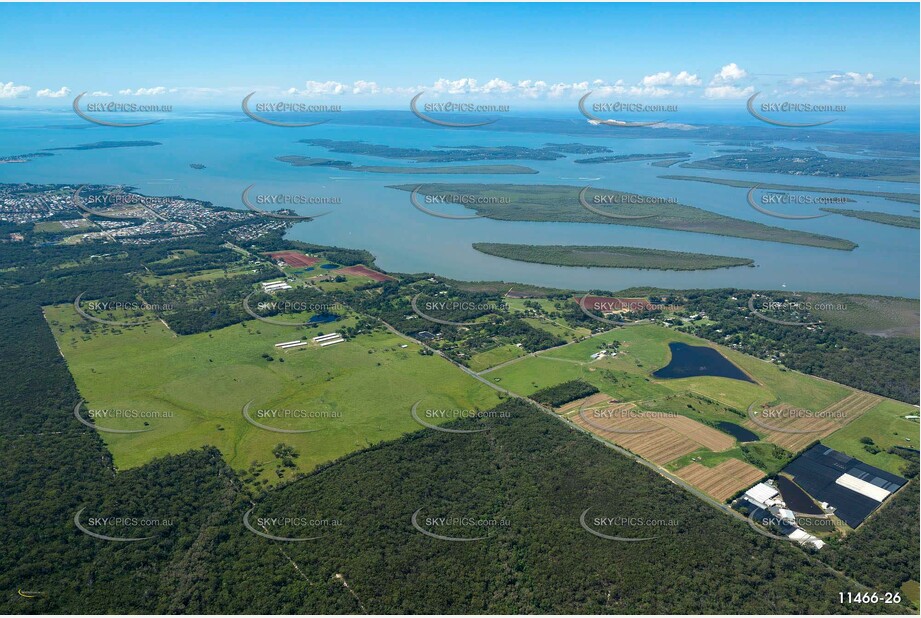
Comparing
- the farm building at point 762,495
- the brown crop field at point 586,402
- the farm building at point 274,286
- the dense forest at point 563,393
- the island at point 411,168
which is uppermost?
the island at point 411,168

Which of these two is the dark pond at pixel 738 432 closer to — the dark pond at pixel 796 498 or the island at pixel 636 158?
the dark pond at pixel 796 498

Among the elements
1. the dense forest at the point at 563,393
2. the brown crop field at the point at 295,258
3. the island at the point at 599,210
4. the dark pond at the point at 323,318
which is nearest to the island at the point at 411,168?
the island at the point at 599,210

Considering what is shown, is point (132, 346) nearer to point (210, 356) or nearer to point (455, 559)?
point (210, 356)

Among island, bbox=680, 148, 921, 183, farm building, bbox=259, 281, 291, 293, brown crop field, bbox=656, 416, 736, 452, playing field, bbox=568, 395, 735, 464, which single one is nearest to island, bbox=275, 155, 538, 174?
island, bbox=680, 148, 921, 183

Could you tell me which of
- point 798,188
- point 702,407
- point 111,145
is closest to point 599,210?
point 798,188

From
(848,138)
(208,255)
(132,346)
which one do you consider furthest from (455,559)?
(848,138)

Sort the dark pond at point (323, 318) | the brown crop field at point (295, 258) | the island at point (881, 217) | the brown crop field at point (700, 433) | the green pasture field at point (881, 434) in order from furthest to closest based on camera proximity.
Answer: the island at point (881, 217) → the brown crop field at point (295, 258) → the dark pond at point (323, 318) → the brown crop field at point (700, 433) → the green pasture field at point (881, 434)
